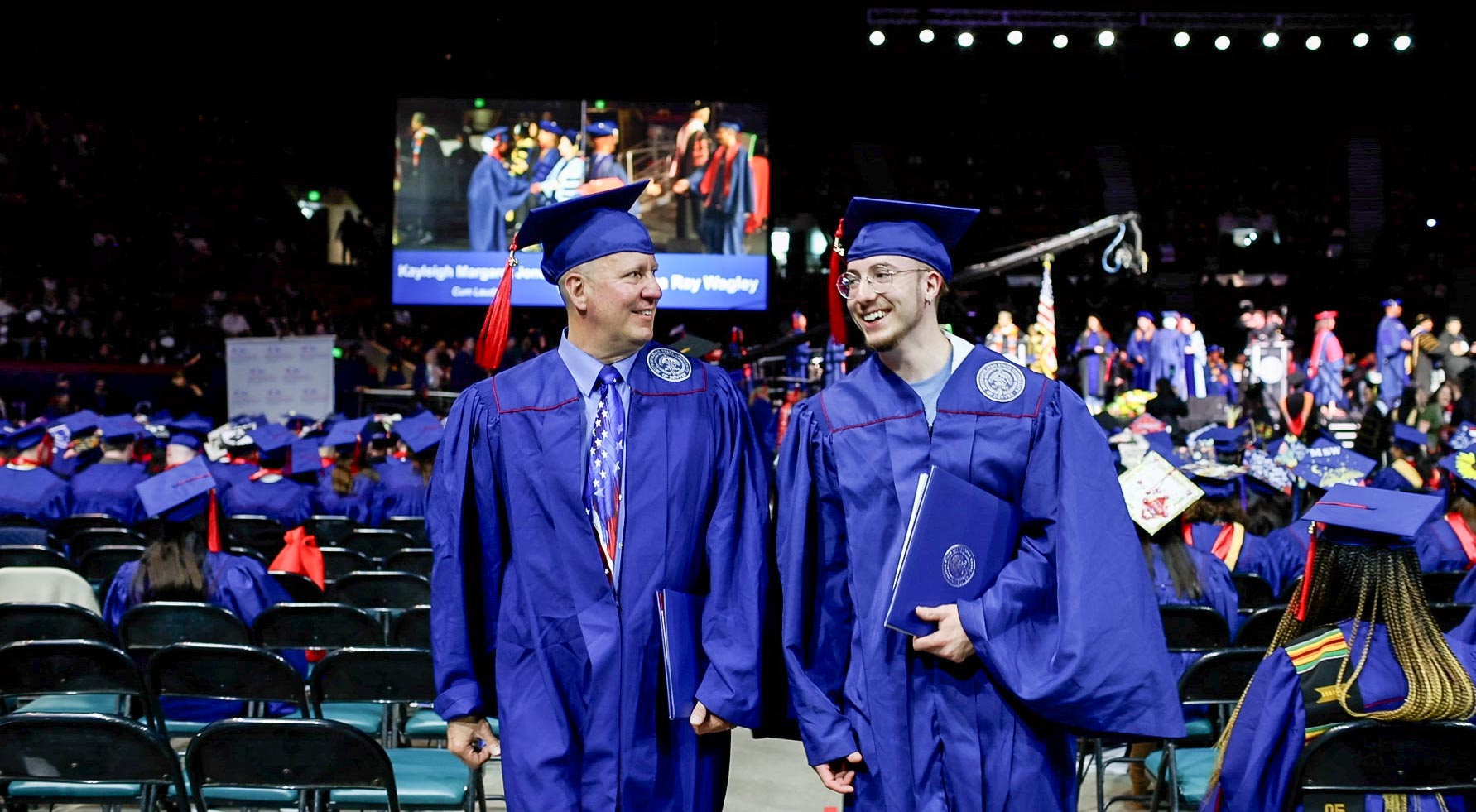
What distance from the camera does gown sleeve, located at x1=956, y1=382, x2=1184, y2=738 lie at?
2311 mm

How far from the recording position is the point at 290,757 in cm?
322

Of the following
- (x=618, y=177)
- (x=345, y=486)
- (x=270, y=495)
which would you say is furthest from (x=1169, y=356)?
(x=270, y=495)

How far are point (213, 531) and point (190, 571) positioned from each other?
0.20 meters

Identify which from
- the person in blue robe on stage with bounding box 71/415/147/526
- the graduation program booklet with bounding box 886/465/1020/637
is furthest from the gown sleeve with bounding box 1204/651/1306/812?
the person in blue robe on stage with bounding box 71/415/147/526

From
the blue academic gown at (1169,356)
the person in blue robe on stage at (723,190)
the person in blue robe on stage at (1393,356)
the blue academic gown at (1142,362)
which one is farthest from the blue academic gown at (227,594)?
the person in blue robe on stage at (1393,356)

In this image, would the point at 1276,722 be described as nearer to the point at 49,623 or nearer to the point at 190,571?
the point at 190,571

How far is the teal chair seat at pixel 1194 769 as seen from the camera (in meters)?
3.64

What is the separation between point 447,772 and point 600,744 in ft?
4.55

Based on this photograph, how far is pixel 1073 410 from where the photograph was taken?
247 centimetres

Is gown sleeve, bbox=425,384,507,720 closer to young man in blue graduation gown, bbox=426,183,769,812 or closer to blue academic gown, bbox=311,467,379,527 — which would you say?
young man in blue graduation gown, bbox=426,183,769,812

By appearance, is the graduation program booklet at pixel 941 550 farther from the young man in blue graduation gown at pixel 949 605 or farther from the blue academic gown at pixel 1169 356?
the blue academic gown at pixel 1169 356

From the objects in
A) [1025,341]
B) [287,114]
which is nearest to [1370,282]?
[1025,341]

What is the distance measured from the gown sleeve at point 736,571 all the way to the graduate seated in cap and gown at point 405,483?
18.9 feet

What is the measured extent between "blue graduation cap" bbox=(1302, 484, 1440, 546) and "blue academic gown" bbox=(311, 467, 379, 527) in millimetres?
6699
